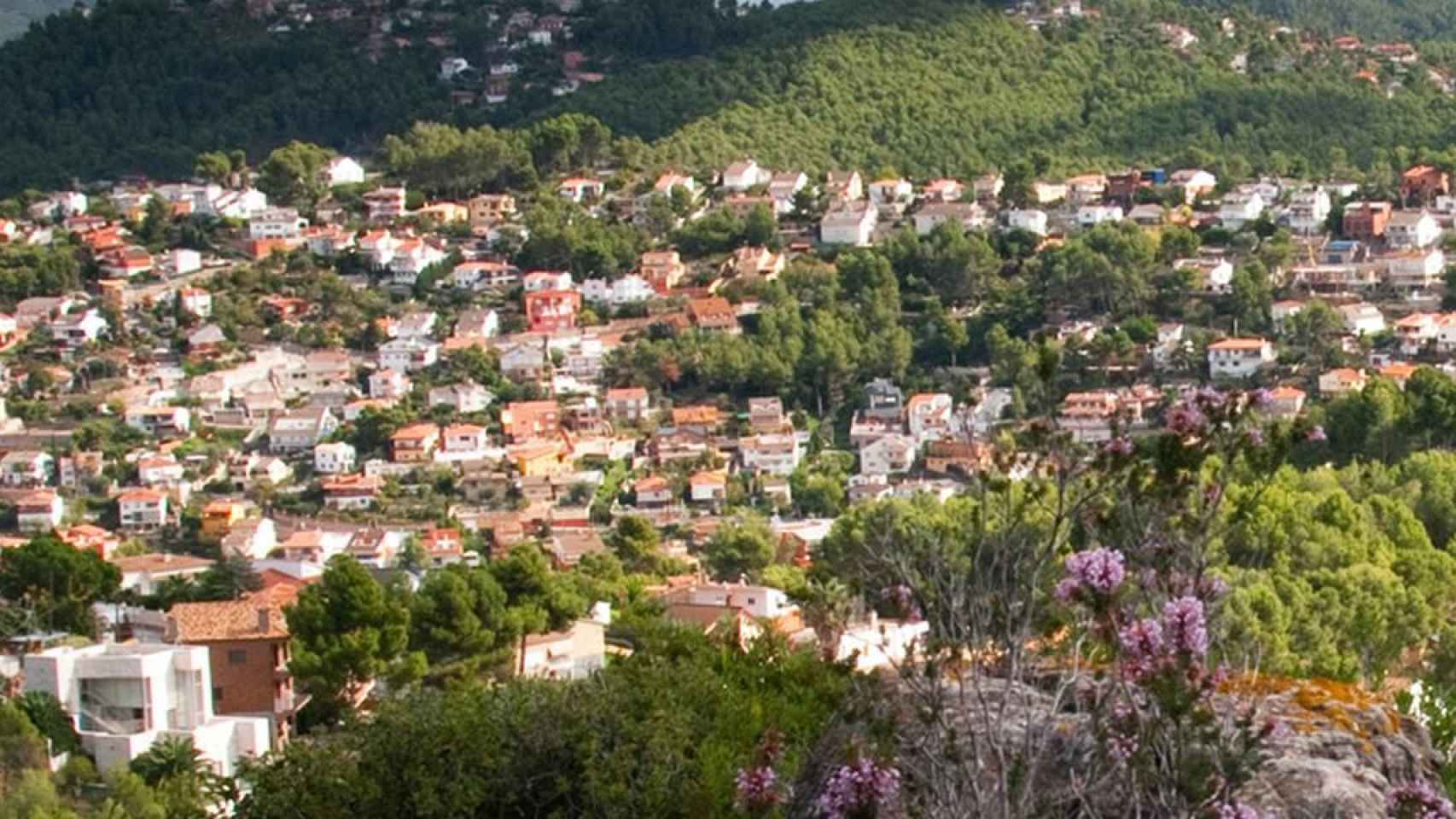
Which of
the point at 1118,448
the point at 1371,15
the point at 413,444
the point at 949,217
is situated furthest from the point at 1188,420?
the point at 1371,15

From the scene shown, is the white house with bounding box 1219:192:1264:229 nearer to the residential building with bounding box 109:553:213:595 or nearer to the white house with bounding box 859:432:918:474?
the white house with bounding box 859:432:918:474

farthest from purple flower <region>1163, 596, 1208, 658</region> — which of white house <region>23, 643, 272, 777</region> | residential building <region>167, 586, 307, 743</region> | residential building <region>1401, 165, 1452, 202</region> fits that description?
residential building <region>1401, 165, 1452, 202</region>

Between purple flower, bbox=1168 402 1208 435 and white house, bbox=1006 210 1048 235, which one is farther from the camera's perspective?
white house, bbox=1006 210 1048 235

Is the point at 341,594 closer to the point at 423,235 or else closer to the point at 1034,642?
the point at 1034,642

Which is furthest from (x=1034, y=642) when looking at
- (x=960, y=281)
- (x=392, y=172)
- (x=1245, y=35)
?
(x=1245, y=35)

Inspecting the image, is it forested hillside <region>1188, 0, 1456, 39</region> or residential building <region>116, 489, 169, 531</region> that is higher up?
forested hillside <region>1188, 0, 1456, 39</region>

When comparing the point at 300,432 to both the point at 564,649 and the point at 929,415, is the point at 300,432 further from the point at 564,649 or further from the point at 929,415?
the point at 564,649

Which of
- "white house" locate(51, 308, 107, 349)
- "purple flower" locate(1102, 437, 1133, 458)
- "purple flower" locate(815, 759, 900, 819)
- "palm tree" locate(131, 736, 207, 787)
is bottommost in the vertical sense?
"white house" locate(51, 308, 107, 349)
